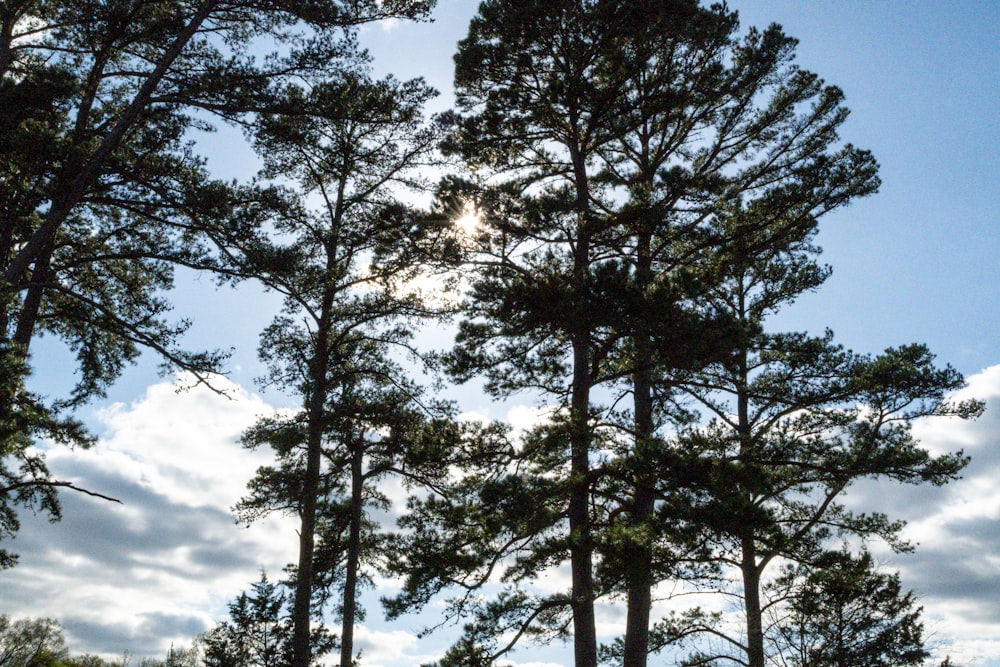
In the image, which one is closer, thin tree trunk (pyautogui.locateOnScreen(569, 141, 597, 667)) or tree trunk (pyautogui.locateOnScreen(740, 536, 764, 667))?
thin tree trunk (pyautogui.locateOnScreen(569, 141, 597, 667))

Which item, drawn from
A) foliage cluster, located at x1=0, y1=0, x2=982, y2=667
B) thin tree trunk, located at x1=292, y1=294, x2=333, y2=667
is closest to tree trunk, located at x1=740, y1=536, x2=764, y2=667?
foliage cluster, located at x1=0, y1=0, x2=982, y2=667

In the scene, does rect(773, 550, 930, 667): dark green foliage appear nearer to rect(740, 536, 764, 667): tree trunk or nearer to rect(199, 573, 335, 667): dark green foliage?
rect(740, 536, 764, 667): tree trunk

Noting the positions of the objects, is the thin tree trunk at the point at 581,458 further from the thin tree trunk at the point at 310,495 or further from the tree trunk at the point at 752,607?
the thin tree trunk at the point at 310,495

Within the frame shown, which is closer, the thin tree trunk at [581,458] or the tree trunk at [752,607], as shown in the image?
the thin tree trunk at [581,458]

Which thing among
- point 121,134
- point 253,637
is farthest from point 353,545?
point 121,134

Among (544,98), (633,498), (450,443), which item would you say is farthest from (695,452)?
(544,98)

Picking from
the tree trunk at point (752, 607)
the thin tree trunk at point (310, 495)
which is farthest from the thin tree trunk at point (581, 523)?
the thin tree trunk at point (310, 495)

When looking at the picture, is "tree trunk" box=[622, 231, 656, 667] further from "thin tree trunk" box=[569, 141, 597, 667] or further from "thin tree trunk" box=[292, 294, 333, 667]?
"thin tree trunk" box=[292, 294, 333, 667]

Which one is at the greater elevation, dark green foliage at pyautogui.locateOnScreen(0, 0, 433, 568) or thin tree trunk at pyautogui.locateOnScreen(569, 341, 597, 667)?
dark green foliage at pyautogui.locateOnScreen(0, 0, 433, 568)

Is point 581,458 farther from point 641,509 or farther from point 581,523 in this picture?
point 641,509

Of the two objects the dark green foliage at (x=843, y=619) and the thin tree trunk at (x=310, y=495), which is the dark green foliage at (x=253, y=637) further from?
the dark green foliage at (x=843, y=619)

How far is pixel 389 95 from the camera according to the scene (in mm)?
13219

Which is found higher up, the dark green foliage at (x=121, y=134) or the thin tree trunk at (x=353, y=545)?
the dark green foliage at (x=121, y=134)

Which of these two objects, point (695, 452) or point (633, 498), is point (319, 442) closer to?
point (633, 498)
